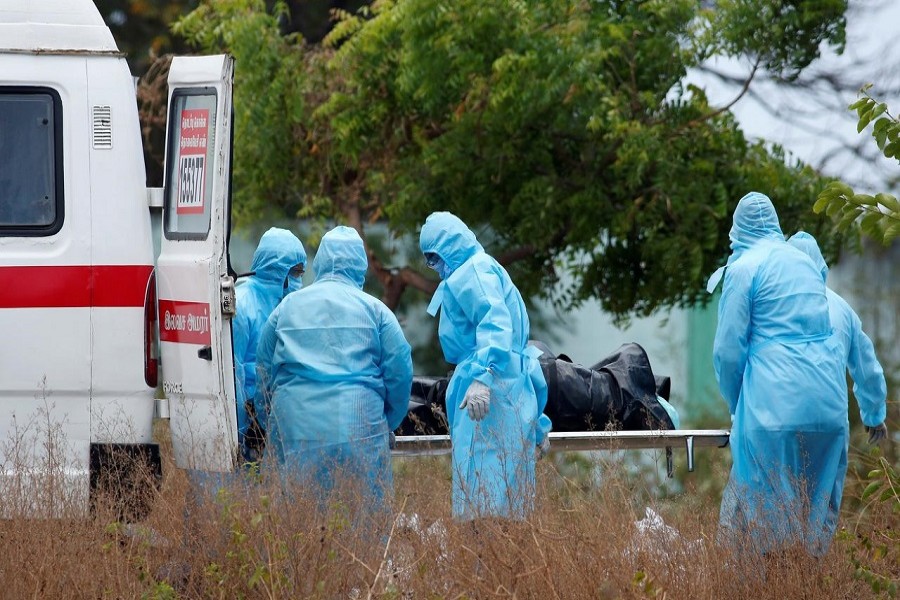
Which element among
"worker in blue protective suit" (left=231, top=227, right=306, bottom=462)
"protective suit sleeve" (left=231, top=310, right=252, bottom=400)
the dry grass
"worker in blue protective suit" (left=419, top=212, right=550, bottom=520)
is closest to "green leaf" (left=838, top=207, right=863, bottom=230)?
the dry grass

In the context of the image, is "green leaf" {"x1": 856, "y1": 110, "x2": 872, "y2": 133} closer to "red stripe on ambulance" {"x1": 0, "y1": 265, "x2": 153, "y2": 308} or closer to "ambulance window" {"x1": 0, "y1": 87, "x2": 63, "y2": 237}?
"red stripe on ambulance" {"x1": 0, "y1": 265, "x2": 153, "y2": 308}

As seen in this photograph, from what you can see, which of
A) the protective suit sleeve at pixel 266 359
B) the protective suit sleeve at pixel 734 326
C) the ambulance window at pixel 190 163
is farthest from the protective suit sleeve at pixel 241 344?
the protective suit sleeve at pixel 734 326

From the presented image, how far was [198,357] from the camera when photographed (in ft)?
15.6

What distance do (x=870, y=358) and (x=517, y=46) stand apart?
3.27m

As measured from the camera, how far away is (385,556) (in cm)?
426

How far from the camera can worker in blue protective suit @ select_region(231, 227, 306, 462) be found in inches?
228

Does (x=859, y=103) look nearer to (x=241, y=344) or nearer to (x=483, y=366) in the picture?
(x=483, y=366)

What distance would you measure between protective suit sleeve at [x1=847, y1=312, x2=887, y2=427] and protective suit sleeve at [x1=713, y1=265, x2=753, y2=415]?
0.65 metres

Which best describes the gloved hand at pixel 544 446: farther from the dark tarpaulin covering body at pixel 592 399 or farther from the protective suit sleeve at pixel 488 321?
the protective suit sleeve at pixel 488 321

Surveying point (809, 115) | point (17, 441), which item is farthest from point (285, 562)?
point (809, 115)

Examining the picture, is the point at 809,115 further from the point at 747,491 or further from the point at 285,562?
the point at 285,562

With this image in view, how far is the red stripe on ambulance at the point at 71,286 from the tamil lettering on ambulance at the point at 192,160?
33cm

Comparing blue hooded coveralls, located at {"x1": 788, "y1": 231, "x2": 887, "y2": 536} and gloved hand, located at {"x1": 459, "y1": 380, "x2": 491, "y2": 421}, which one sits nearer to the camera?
gloved hand, located at {"x1": 459, "y1": 380, "x2": 491, "y2": 421}

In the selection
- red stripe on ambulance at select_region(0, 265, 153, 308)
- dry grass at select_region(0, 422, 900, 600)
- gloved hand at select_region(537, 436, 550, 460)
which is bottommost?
dry grass at select_region(0, 422, 900, 600)
